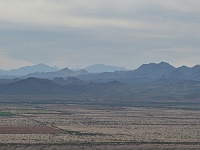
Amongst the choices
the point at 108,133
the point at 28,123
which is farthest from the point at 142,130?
the point at 28,123

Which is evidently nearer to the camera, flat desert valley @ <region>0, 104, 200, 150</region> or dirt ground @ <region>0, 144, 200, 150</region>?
dirt ground @ <region>0, 144, 200, 150</region>

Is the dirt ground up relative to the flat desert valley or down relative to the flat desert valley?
down

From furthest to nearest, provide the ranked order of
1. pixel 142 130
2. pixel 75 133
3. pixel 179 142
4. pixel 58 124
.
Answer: pixel 58 124, pixel 142 130, pixel 75 133, pixel 179 142

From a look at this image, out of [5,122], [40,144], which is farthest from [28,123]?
[40,144]

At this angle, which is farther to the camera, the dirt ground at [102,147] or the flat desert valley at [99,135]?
the flat desert valley at [99,135]

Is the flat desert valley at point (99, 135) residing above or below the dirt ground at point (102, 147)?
above

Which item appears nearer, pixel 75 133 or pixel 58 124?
pixel 75 133

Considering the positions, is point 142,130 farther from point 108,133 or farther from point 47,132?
point 47,132

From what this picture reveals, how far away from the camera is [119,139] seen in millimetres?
78750

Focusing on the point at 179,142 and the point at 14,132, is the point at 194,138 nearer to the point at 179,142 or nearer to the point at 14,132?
the point at 179,142

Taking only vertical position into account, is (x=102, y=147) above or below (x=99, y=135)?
below

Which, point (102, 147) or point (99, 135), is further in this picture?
point (99, 135)

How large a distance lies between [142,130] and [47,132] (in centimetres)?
1730

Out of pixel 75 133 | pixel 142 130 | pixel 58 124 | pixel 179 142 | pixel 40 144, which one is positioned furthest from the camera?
pixel 58 124
